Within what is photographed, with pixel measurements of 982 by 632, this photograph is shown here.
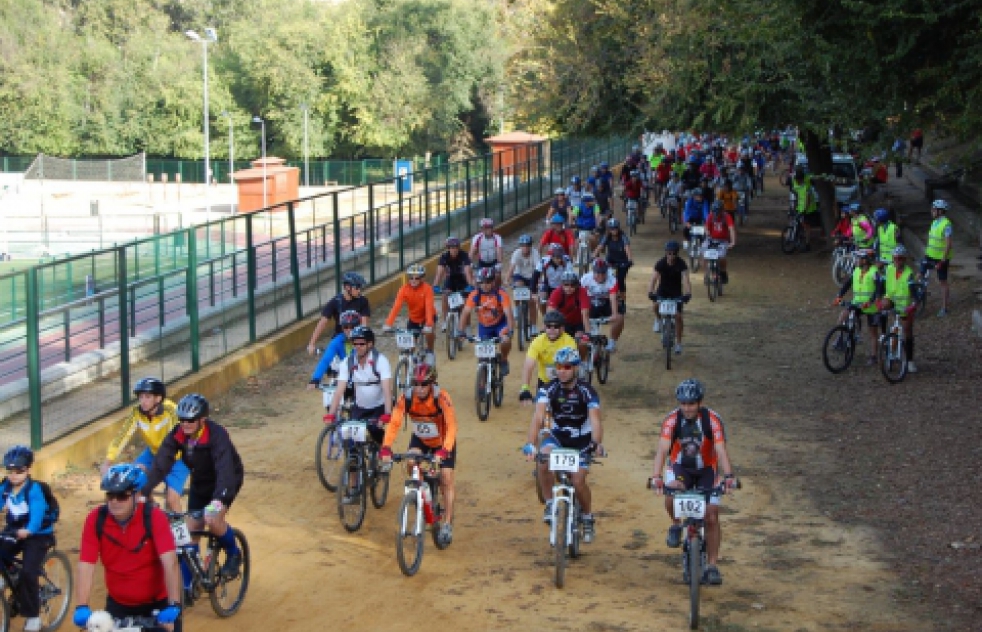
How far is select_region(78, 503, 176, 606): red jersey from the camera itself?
704 cm

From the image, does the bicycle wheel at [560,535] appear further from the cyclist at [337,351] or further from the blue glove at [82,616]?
the blue glove at [82,616]

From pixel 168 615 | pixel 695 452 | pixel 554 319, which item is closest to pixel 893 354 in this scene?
pixel 554 319

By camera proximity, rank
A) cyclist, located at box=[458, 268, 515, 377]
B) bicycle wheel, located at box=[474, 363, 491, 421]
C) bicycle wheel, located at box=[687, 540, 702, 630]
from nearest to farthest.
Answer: bicycle wheel, located at box=[687, 540, 702, 630]
bicycle wheel, located at box=[474, 363, 491, 421]
cyclist, located at box=[458, 268, 515, 377]

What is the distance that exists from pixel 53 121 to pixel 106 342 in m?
74.0

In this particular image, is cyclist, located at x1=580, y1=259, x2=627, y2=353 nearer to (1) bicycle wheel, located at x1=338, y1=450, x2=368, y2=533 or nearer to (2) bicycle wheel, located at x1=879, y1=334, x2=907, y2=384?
(2) bicycle wheel, located at x1=879, y1=334, x2=907, y2=384

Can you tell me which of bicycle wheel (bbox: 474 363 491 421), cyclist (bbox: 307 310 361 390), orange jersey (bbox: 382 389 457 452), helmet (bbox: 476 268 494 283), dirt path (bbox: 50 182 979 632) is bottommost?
dirt path (bbox: 50 182 979 632)

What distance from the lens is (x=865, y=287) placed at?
709 inches

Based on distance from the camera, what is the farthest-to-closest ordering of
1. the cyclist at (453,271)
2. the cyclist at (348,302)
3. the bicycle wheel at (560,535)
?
the cyclist at (453,271), the cyclist at (348,302), the bicycle wheel at (560,535)

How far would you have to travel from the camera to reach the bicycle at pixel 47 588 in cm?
935

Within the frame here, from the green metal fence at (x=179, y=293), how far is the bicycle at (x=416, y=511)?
201 inches

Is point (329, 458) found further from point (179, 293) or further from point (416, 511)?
point (179, 293)

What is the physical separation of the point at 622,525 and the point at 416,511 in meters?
2.50

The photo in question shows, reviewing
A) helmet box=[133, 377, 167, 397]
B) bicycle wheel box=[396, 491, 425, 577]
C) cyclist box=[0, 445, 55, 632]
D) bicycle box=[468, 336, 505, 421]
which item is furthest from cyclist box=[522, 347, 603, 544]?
bicycle box=[468, 336, 505, 421]

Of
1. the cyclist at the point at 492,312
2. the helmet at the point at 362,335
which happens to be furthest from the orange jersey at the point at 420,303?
the helmet at the point at 362,335
